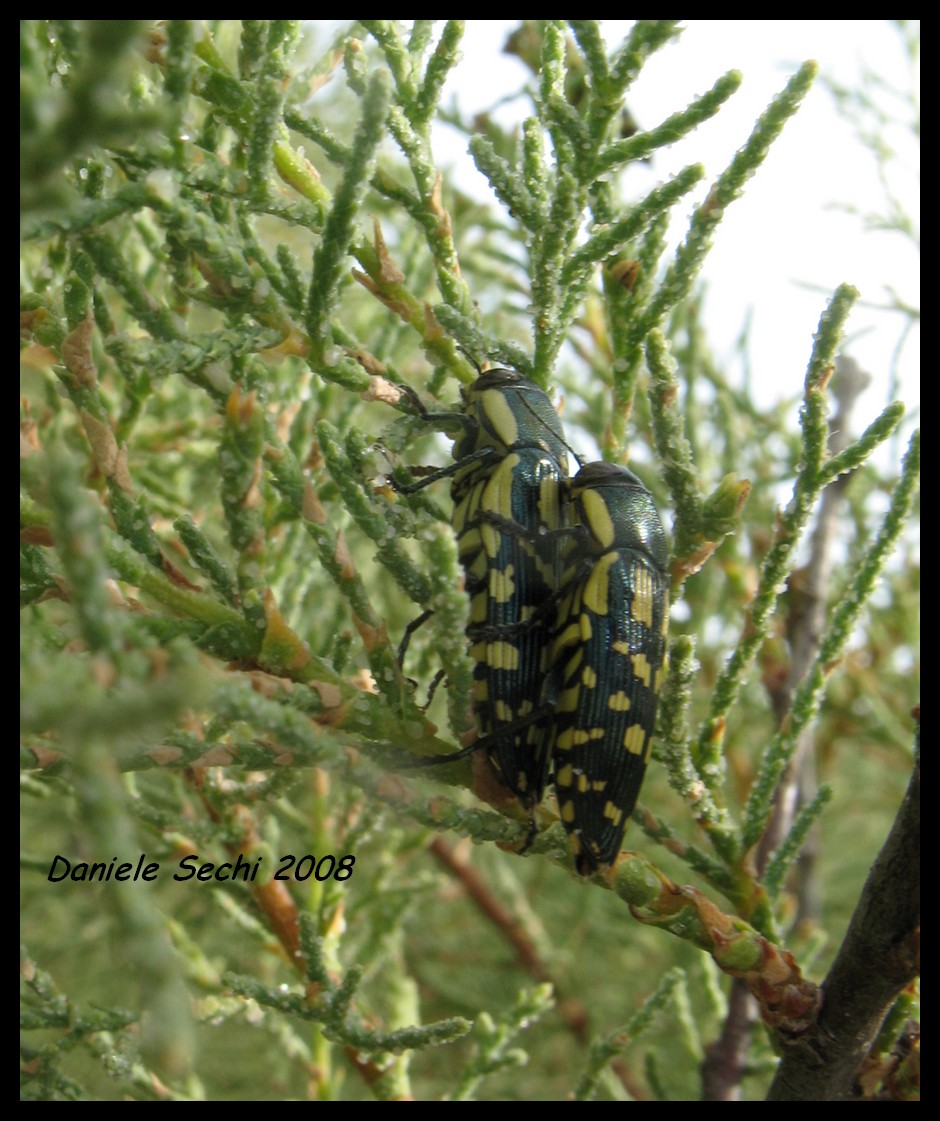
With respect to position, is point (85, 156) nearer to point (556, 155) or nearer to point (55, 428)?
point (556, 155)

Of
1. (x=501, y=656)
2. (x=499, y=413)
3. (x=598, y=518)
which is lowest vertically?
(x=501, y=656)

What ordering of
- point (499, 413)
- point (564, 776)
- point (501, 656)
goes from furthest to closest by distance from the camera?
point (499, 413)
point (501, 656)
point (564, 776)

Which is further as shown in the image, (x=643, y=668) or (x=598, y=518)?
(x=598, y=518)

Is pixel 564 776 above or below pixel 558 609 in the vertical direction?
below

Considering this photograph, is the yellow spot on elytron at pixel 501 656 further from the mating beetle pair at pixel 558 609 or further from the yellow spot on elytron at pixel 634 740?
the yellow spot on elytron at pixel 634 740

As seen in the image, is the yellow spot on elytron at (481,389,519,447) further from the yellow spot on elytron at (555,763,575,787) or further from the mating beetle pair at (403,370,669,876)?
the yellow spot on elytron at (555,763,575,787)

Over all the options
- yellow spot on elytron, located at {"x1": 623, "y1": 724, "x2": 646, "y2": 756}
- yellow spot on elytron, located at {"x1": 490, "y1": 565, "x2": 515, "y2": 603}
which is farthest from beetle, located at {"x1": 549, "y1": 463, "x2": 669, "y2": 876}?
yellow spot on elytron, located at {"x1": 490, "y1": 565, "x2": 515, "y2": 603}

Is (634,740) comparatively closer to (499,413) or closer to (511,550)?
(511,550)

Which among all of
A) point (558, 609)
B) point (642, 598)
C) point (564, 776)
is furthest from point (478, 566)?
point (564, 776)
